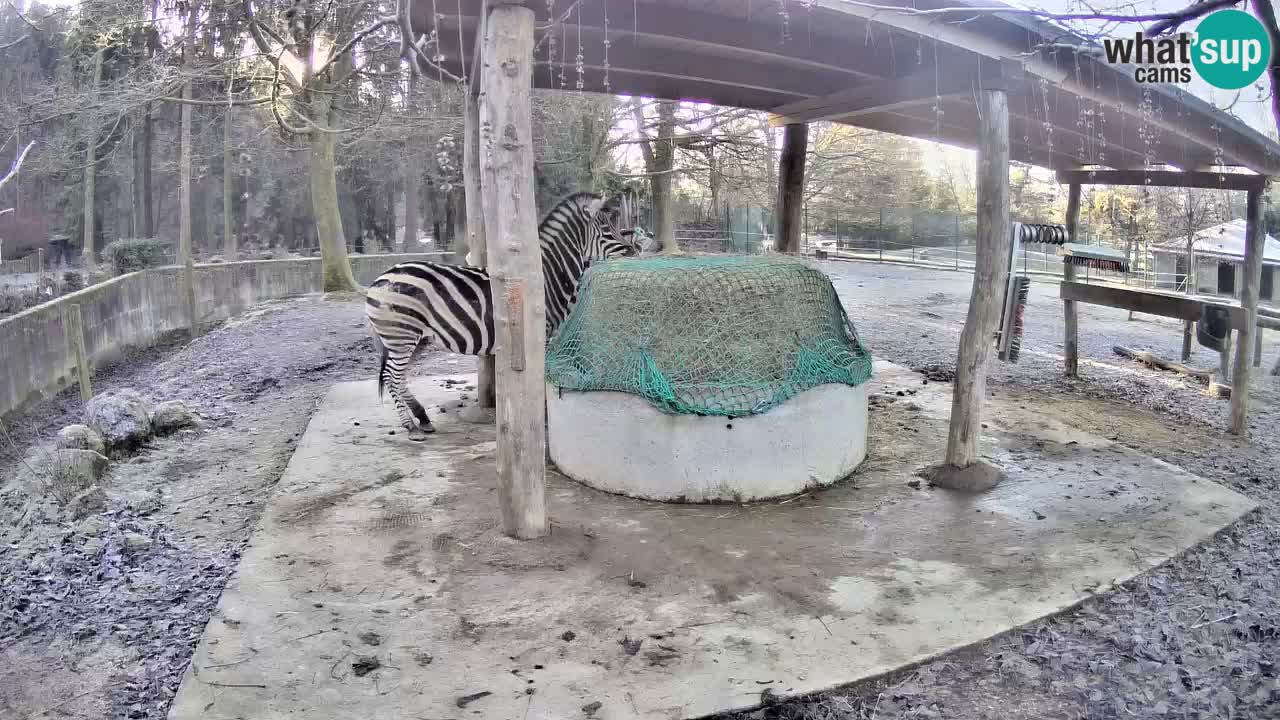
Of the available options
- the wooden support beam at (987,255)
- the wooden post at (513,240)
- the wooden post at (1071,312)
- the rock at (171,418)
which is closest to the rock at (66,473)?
the rock at (171,418)

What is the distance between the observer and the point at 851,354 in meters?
5.75

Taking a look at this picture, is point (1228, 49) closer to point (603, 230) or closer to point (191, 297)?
point (603, 230)

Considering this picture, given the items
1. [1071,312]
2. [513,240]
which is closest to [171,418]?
[513,240]

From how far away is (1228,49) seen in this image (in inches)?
191

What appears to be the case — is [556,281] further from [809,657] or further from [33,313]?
[33,313]

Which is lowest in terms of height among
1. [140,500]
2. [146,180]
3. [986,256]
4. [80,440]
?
[140,500]

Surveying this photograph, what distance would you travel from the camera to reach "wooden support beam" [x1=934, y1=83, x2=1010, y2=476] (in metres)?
5.49

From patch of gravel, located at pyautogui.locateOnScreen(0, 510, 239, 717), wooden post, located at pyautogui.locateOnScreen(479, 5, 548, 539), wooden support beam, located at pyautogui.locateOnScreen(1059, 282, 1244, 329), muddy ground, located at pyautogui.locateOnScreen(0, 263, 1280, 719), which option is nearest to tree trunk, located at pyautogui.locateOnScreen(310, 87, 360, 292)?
muddy ground, located at pyautogui.locateOnScreen(0, 263, 1280, 719)

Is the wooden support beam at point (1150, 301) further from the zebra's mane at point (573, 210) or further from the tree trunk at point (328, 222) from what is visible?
the tree trunk at point (328, 222)

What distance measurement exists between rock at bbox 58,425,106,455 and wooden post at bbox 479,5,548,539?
3717mm

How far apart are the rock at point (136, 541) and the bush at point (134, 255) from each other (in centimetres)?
1517

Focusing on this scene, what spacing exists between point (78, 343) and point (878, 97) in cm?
866

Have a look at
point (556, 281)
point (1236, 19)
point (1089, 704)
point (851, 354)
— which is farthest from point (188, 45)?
point (1089, 704)

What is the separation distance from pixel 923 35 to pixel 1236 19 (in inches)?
64.9
